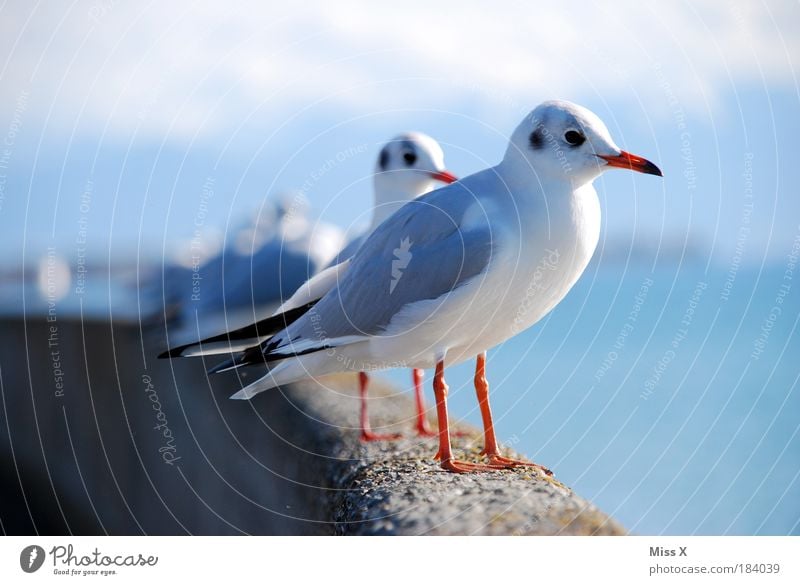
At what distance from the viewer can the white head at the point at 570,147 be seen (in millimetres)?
2588

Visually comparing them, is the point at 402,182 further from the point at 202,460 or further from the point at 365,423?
the point at 202,460

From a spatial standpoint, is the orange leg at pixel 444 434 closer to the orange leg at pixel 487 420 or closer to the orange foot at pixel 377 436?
the orange leg at pixel 487 420

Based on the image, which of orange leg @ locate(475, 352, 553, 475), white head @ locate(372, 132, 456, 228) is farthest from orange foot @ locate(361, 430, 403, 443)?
white head @ locate(372, 132, 456, 228)

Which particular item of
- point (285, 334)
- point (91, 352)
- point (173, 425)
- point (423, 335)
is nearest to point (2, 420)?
point (91, 352)

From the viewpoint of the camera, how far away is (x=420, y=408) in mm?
3613

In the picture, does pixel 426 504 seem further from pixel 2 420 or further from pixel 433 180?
pixel 2 420

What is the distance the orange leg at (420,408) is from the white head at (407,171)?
0.61 m

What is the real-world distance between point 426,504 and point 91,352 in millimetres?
3407

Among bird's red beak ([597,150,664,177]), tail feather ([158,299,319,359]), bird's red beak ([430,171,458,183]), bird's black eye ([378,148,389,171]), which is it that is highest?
bird's black eye ([378,148,389,171])

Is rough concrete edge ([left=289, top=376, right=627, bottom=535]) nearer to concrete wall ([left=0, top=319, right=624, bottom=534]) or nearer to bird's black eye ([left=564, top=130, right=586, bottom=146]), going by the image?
concrete wall ([left=0, top=319, right=624, bottom=534])

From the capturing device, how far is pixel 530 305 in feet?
8.58

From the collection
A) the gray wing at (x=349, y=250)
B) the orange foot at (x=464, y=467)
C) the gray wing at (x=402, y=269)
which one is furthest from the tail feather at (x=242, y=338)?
the orange foot at (x=464, y=467)

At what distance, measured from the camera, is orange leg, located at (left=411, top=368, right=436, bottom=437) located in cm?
348

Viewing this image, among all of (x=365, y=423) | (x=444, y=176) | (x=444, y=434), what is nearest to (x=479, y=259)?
(x=444, y=434)
